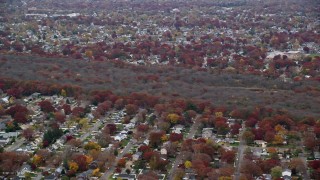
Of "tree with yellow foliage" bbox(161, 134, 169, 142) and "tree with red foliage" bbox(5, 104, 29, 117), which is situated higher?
"tree with red foliage" bbox(5, 104, 29, 117)

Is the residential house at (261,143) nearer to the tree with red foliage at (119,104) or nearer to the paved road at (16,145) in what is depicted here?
the tree with red foliage at (119,104)

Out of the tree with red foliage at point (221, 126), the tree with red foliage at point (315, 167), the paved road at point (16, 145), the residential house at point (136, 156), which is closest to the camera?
the tree with red foliage at point (315, 167)

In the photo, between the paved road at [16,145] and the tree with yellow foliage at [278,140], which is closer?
the paved road at [16,145]

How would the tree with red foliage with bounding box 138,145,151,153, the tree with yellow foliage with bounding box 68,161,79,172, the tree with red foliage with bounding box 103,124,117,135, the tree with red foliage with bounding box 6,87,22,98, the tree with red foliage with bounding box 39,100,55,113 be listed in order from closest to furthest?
the tree with yellow foliage with bounding box 68,161,79,172 → the tree with red foliage with bounding box 138,145,151,153 → the tree with red foliage with bounding box 103,124,117,135 → the tree with red foliage with bounding box 39,100,55,113 → the tree with red foliage with bounding box 6,87,22,98

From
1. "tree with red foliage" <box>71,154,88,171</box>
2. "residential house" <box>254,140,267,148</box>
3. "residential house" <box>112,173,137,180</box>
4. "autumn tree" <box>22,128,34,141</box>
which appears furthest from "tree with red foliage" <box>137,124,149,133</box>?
"residential house" <box>254,140,267,148</box>

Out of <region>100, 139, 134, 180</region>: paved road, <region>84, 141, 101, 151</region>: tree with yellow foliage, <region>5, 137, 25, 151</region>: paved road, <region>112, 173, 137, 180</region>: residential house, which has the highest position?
<region>84, 141, 101, 151</region>: tree with yellow foliage

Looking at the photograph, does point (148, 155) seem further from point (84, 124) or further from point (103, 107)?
point (103, 107)

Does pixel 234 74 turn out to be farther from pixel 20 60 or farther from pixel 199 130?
pixel 20 60

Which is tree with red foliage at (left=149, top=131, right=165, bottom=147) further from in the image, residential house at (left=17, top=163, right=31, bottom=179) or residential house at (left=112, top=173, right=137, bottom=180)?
residential house at (left=17, top=163, right=31, bottom=179)

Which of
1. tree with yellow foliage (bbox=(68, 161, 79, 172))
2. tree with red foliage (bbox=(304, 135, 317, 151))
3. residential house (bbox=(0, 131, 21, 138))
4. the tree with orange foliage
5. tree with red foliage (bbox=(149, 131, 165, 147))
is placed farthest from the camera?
residential house (bbox=(0, 131, 21, 138))

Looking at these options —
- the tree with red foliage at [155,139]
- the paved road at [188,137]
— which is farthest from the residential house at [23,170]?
the paved road at [188,137]

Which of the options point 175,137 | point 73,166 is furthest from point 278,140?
point 73,166

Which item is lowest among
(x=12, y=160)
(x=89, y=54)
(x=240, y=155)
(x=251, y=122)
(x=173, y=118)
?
(x=89, y=54)

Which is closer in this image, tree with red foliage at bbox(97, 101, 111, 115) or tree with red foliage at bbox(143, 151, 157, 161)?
tree with red foliage at bbox(143, 151, 157, 161)
